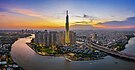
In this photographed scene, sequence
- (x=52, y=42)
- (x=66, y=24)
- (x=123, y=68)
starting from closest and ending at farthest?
(x=123, y=68)
(x=52, y=42)
(x=66, y=24)

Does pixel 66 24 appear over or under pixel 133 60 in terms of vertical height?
over

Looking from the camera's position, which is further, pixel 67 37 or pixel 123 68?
pixel 67 37

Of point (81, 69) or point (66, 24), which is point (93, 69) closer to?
point (81, 69)

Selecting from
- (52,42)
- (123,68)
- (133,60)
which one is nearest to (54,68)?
(123,68)

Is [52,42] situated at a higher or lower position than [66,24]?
lower

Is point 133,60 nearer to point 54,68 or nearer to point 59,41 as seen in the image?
point 54,68

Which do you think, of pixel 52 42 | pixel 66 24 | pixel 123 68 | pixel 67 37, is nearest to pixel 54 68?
pixel 123 68

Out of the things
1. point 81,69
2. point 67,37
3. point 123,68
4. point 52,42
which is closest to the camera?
point 81,69

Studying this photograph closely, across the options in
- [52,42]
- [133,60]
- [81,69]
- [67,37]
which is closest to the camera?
[81,69]

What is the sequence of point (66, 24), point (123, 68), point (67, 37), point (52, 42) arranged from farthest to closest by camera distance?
point (66, 24) < point (67, 37) < point (52, 42) < point (123, 68)
